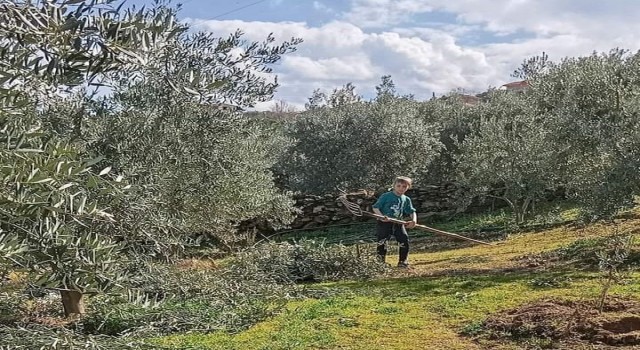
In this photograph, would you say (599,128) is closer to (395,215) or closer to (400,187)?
(400,187)

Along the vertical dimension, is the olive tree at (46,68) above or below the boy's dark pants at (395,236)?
above

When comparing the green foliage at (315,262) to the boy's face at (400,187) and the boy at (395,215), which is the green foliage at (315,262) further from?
the boy's face at (400,187)

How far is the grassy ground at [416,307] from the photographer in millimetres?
6258

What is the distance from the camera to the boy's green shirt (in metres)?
11.4

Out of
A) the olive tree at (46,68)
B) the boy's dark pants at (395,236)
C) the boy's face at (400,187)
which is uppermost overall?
the olive tree at (46,68)

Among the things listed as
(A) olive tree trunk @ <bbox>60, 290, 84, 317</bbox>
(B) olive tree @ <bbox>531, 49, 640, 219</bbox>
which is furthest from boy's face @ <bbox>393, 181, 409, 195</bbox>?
(A) olive tree trunk @ <bbox>60, 290, 84, 317</bbox>

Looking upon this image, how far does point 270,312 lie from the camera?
758 cm

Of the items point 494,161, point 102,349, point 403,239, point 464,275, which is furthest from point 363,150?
point 102,349

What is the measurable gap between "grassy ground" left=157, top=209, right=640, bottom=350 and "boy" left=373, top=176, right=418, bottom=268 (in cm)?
40

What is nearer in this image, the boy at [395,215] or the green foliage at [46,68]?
the green foliage at [46,68]

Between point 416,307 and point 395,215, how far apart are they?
151 inches

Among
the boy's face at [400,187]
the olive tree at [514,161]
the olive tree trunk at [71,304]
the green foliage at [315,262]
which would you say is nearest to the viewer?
the olive tree trunk at [71,304]

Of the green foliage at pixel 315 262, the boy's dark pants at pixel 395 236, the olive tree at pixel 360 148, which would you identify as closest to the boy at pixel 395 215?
the boy's dark pants at pixel 395 236

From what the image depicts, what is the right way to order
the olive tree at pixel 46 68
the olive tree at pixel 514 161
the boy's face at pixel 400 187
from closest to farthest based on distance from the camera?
the olive tree at pixel 46 68, the boy's face at pixel 400 187, the olive tree at pixel 514 161
